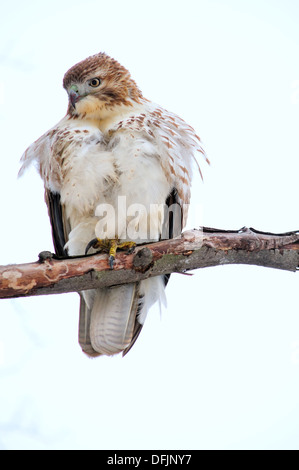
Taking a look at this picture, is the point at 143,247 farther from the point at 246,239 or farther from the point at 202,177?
the point at 202,177

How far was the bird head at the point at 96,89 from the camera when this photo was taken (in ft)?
12.8

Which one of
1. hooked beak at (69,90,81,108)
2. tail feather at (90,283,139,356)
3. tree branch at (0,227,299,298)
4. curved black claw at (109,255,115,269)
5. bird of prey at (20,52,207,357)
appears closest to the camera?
tree branch at (0,227,299,298)

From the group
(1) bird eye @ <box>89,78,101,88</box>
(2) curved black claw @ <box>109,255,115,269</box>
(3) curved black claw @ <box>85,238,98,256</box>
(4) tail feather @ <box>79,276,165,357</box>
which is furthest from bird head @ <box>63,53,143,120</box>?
(4) tail feather @ <box>79,276,165,357</box>

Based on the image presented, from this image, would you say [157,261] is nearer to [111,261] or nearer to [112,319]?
[111,261]

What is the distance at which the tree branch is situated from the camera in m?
3.10

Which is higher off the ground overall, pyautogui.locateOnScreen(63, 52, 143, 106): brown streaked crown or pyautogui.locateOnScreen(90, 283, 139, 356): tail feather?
pyautogui.locateOnScreen(63, 52, 143, 106): brown streaked crown

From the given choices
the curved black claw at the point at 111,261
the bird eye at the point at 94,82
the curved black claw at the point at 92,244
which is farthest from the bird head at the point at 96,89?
the curved black claw at the point at 111,261

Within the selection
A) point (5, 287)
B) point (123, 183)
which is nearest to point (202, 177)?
point (123, 183)

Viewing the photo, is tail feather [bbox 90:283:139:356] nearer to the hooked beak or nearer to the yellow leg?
the yellow leg

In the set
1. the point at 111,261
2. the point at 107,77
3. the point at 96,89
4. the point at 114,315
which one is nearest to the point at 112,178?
the point at 111,261

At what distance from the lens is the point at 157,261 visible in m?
3.37

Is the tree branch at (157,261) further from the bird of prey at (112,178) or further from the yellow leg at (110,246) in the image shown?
the bird of prey at (112,178)

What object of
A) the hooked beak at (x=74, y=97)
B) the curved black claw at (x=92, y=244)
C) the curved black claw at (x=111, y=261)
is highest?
the hooked beak at (x=74, y=97)

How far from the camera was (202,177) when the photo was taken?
415 centimetres
